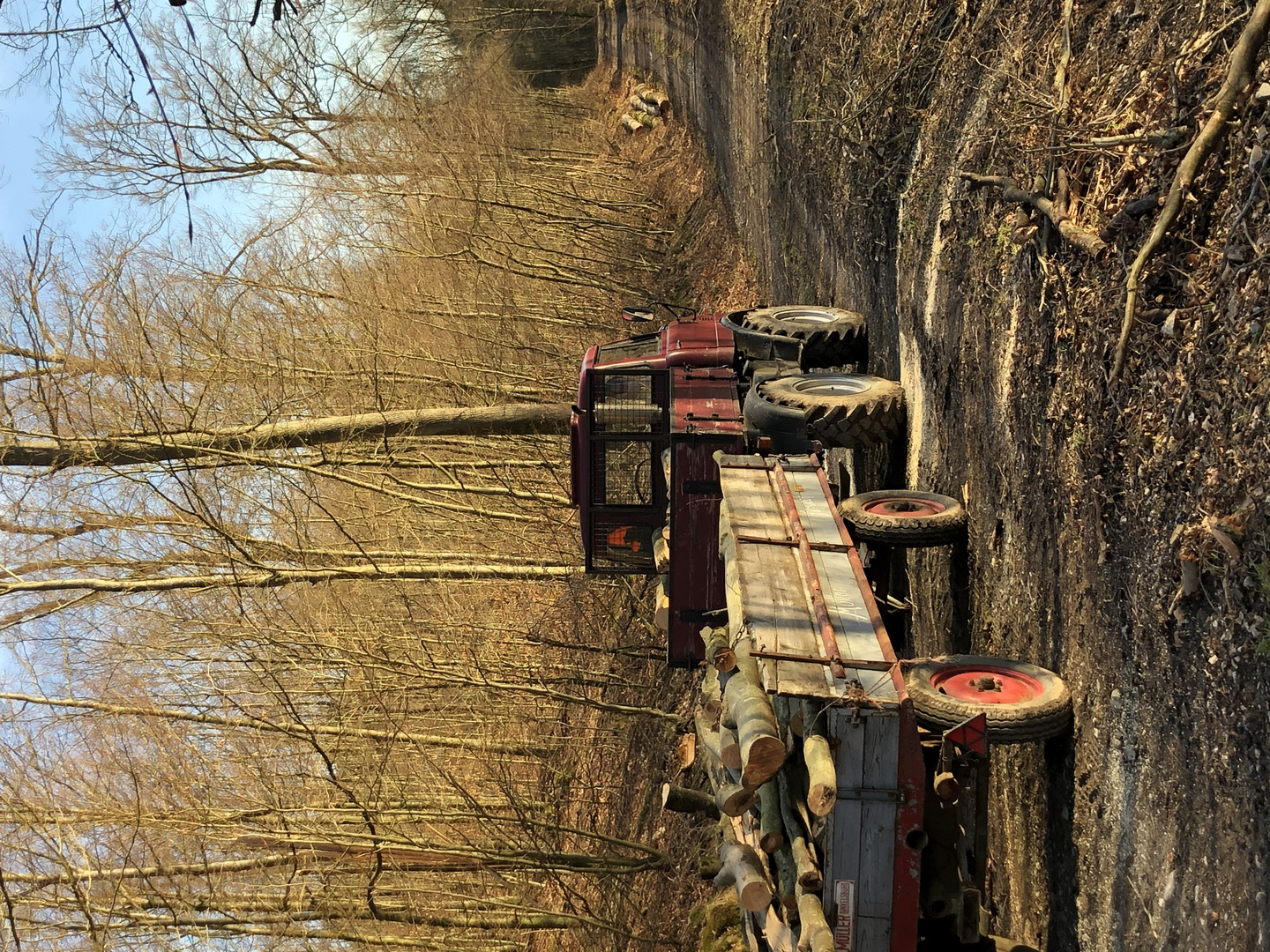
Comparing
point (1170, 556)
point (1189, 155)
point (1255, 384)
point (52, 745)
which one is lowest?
point (52, 745)

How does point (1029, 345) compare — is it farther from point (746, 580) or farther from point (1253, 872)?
point (1253, 872)

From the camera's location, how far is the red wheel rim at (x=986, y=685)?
4645mm

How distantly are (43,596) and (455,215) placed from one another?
8.56 meters

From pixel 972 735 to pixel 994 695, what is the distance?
2.28 ft

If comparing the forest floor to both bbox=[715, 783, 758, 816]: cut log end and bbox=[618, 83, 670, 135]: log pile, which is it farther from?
bbox=[618, 83, 670, 135]: log pile

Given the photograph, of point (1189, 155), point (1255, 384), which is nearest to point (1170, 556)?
point (1255, 384)

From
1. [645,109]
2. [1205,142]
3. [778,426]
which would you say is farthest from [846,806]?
[645,109]

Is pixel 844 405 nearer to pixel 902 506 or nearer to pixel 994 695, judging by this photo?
pixel 902 506

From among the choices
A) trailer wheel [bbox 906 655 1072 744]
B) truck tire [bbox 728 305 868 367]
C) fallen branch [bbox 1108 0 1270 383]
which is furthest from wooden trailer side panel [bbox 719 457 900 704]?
truck tire [bbox 728 305 868 367]

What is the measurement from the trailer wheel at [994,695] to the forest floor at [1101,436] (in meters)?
0.11

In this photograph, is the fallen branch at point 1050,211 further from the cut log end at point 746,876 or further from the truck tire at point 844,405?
the cut log end at point 746,876

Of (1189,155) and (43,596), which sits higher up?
(1189,155)

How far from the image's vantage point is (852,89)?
348 inches

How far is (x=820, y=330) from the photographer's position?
8.60 meters
